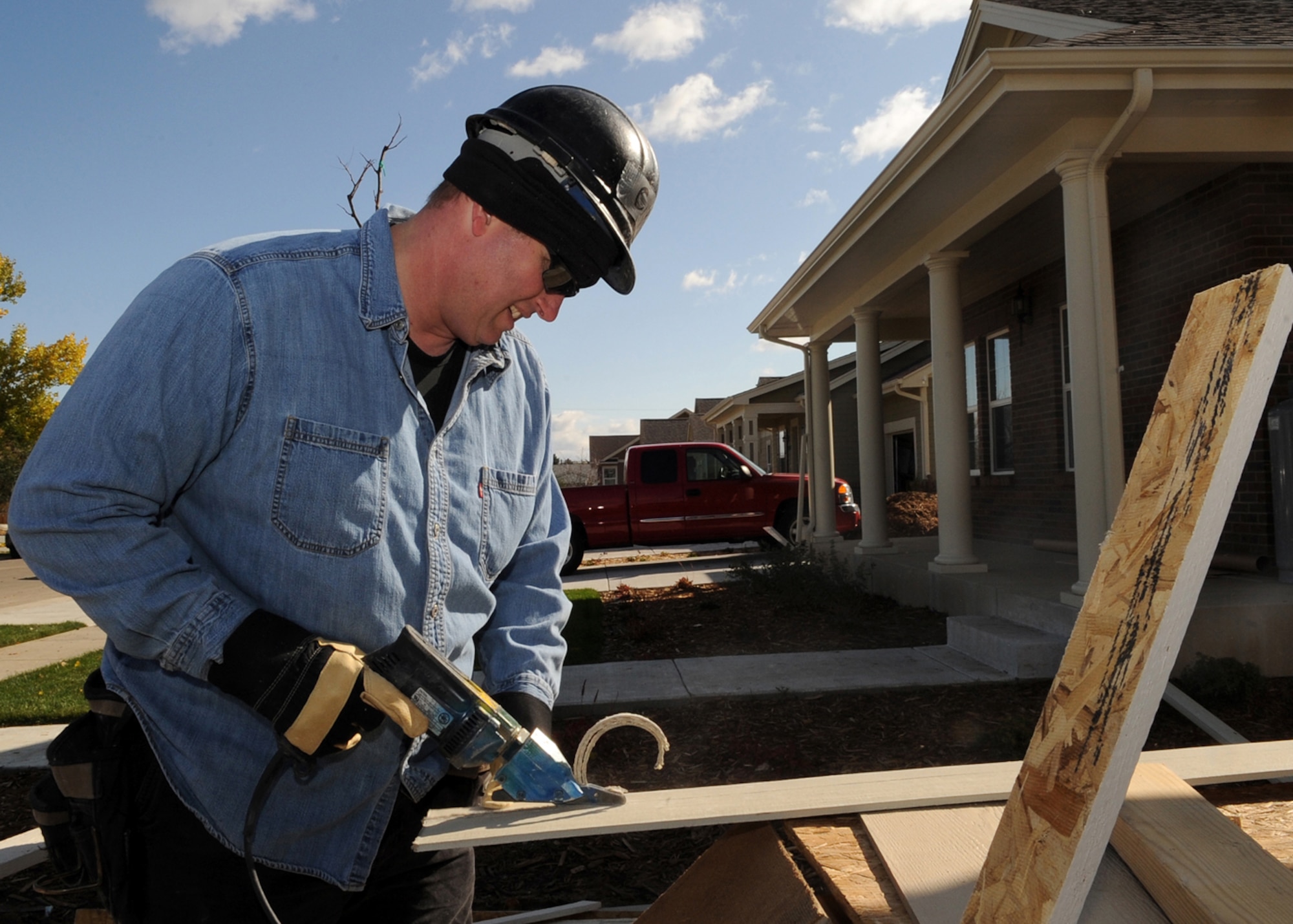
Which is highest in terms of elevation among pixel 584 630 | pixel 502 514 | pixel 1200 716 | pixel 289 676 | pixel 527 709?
pixel 502 514

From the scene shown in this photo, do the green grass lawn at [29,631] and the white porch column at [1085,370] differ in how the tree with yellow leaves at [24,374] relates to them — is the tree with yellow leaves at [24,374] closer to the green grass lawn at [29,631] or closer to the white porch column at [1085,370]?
the green grass lawn at [29,631]

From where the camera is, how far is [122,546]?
4.54 feet

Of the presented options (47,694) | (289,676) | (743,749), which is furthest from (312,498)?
(47,694)

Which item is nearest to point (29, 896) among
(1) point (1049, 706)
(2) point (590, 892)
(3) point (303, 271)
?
(2) point (590, 892)

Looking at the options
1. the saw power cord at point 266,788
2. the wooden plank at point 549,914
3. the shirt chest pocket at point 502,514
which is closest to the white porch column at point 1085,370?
the wooden plank at point 549,914

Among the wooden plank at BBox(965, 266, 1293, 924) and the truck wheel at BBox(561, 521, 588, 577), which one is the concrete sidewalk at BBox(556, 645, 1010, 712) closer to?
the wooden plank at BBox(965, 266, 1293, 924)

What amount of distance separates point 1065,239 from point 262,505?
600 cm

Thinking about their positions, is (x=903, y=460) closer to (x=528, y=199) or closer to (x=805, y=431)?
(x=805, y=431)

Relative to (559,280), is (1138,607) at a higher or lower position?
lower

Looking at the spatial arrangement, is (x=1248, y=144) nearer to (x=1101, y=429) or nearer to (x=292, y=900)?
(x=1101, y=429)

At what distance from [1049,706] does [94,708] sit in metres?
1.68

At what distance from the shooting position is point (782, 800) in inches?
81.9

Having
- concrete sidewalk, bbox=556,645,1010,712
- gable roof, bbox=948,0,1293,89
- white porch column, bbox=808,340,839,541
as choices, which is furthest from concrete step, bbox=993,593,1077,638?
white porch column, bbox=808,340,839,541

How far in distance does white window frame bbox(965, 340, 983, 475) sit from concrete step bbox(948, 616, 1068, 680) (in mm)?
5459
